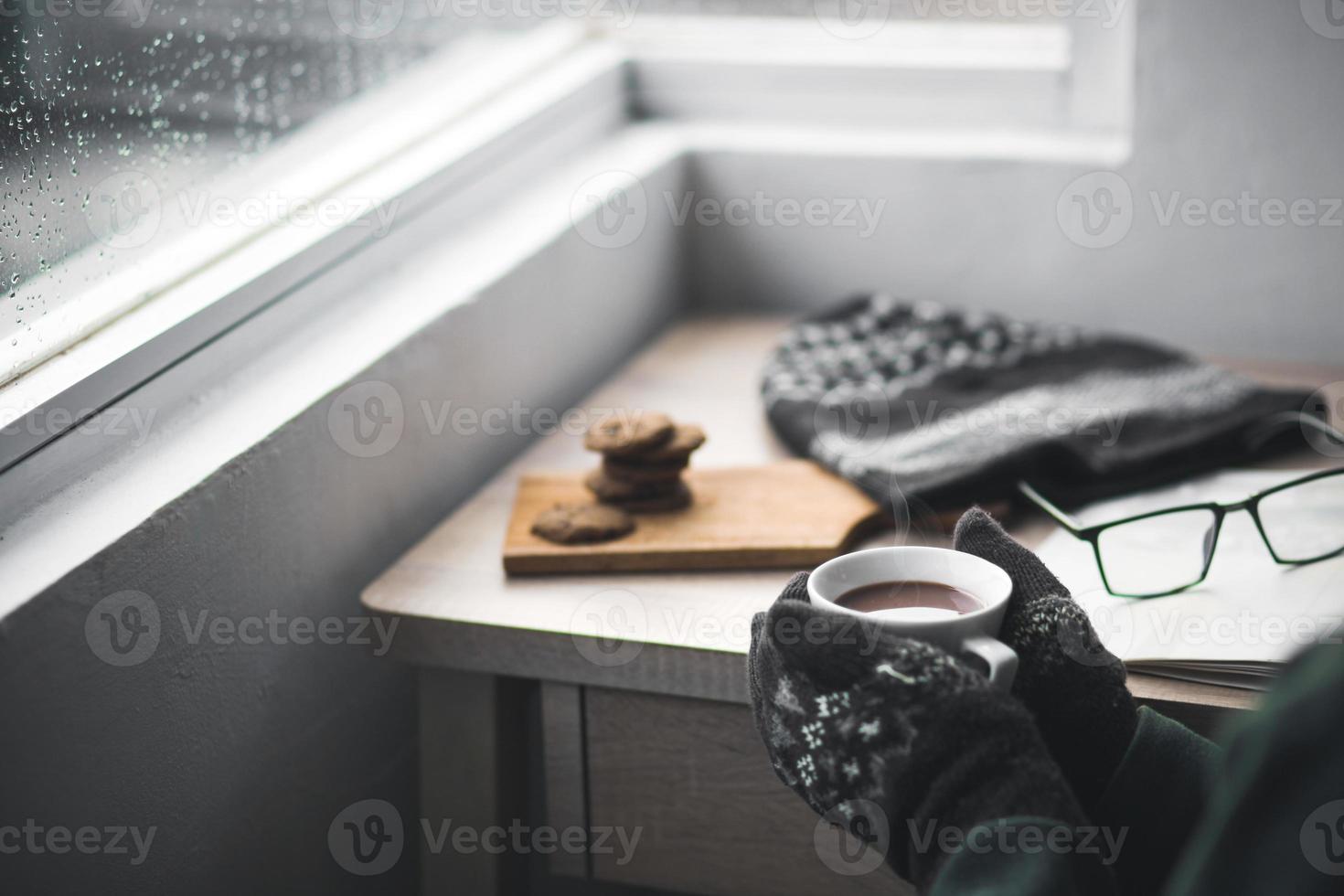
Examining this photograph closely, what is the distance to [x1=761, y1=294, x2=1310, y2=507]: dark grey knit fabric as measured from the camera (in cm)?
96

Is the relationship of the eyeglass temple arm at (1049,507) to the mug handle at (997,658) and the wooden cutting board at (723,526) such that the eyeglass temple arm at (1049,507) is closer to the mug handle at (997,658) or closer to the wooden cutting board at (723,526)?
the wooden cutting board at (723,526)

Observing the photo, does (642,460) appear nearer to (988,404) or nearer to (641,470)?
(641,470)

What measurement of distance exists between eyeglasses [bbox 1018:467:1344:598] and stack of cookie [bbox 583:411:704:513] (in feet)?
0.85

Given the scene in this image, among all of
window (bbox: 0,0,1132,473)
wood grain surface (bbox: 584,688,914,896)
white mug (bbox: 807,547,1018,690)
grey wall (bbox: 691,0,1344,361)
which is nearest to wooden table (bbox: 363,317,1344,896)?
wood grain surface (bbox: 584,688,914,896)

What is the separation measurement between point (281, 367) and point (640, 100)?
2.47 feet

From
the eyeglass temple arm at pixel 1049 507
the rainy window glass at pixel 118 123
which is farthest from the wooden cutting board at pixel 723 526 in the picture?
the rainy window glass at pixel 118 123

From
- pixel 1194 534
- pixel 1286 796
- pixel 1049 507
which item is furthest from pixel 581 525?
pixel 1286 796

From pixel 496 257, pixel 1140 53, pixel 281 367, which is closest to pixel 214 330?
pixel 281 367

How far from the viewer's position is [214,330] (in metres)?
0.86

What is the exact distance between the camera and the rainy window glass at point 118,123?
75 centimetres

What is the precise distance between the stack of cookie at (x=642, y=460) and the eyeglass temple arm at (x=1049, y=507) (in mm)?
247

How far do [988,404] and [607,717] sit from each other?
0.47 metres

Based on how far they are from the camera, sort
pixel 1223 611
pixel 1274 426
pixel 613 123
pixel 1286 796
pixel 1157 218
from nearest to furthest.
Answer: pixel 1286 796 < pixel 1223 611 < pixel 1274 426 < pixel 1157 218 < pixel 613 123

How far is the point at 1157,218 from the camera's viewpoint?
1.27 m
